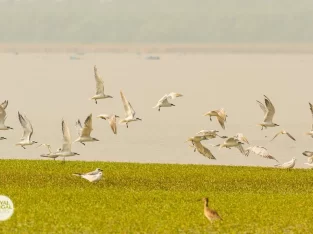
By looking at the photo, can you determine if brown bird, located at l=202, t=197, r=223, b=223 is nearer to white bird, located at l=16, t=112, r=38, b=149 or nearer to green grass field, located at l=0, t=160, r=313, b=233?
green grass field, located at l=0, t=160, r=313, b=233

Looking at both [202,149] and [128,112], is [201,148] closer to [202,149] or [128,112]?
[202,149]

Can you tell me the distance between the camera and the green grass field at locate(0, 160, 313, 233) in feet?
84.0

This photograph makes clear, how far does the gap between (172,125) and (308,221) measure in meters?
42.4

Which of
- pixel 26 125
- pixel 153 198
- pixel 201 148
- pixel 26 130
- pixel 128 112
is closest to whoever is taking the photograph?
pixel 153 198

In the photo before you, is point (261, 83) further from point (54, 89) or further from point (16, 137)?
point (16, 137)

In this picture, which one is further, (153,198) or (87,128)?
(87,128)

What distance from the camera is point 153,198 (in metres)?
29.5

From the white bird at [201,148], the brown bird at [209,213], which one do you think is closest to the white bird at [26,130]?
the white bird at [201,148]

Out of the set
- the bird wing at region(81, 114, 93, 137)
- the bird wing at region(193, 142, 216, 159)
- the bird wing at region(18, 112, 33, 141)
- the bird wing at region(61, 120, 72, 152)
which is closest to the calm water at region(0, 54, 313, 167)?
the bird wing at region(193, 142, 216, 159)

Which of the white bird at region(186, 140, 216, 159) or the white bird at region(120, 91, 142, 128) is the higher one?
the white bird at region(120, 91, 142, 128)

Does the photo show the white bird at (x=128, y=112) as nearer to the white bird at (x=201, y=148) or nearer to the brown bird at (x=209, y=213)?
the white bird at (x=201, y=148)

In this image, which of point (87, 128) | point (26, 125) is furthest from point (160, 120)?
point (87, 128)

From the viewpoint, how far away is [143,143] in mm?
56094

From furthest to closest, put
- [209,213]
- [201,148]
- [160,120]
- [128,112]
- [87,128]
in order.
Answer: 1. [160,120]
2. [201,148]
3. [128,112]
4. [87,128]
5. [209,213]
